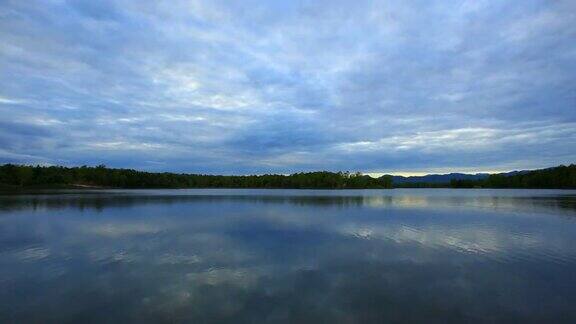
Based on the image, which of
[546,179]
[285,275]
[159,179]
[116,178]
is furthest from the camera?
[159,179]

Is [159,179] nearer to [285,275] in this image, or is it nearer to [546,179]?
[546,179]

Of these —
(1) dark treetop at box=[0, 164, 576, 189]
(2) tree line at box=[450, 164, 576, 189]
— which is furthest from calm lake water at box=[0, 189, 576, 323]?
(2) tree line at box=[450, 164, 576, 189]

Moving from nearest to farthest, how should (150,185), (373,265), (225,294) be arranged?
(225,294) < (373,265) < (150,185)

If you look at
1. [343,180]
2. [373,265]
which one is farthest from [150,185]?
[373,265]

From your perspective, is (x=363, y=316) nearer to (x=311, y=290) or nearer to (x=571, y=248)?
Answer: (x=311, y=290)

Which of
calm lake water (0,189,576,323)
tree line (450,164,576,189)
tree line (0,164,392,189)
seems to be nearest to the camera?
calm lake water (0,189,576,323)

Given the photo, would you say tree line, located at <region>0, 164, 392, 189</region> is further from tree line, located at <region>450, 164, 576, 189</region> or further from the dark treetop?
tree line, located at <region>450, 164, 576, 189</region>

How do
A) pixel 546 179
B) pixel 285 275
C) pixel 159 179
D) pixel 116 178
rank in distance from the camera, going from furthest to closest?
pixel 159 179 → pixel 116 178 → pixel 546 179 → pixel 285 275

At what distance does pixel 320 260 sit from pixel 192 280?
5604mm

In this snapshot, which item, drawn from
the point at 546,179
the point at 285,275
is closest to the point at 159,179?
the point at 546,179

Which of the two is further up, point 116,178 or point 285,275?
point 116,178

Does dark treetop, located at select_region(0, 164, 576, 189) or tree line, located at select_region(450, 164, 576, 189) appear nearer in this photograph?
dark treetop, located at select_region(0, 164, 576, 189)

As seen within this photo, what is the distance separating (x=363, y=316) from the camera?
32.2 feet

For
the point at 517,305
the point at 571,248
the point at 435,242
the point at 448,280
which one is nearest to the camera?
the point at 517,305
